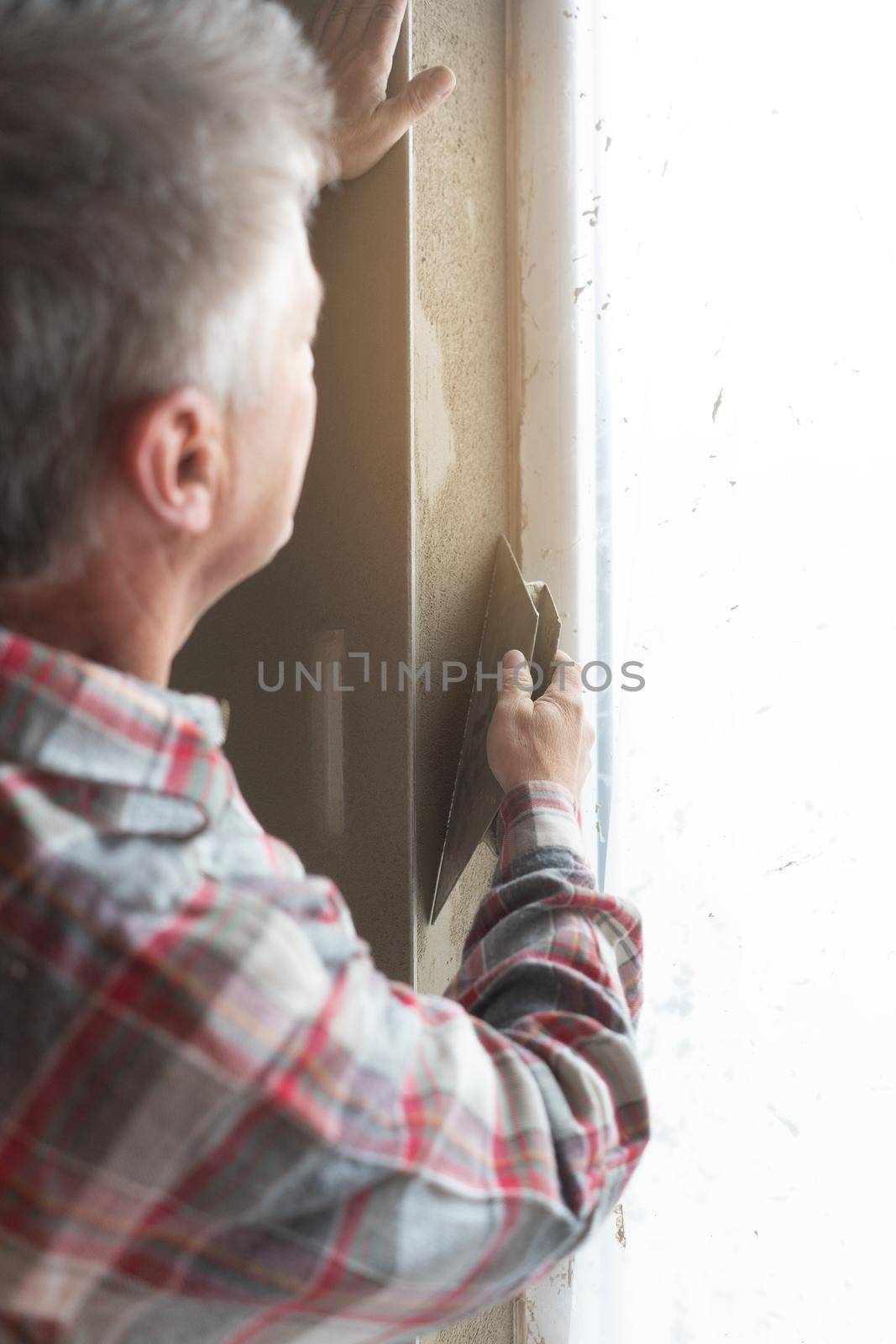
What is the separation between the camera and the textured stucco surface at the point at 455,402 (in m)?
1.17

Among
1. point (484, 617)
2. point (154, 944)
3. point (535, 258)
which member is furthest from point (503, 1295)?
point (535, 258)

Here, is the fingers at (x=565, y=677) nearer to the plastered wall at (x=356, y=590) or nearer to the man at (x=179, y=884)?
the plastered wall at (x=356, y=590)

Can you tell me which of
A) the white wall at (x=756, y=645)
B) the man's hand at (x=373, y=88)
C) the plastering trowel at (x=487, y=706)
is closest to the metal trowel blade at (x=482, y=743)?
the plastering trowel at (x=487, y=706)

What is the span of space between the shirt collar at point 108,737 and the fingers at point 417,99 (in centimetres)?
75

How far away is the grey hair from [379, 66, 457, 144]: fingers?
0.44 meters

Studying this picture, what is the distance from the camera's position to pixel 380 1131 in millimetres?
582

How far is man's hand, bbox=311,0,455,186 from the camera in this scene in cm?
107

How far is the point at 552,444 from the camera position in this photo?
4.39 feet

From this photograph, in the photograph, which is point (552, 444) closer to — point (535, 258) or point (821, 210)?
point (535, 258)

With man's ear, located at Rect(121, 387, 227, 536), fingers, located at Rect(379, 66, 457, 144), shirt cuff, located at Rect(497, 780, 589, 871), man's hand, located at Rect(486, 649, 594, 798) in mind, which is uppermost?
fingers, located at Rect(379, 66, 457, 144)

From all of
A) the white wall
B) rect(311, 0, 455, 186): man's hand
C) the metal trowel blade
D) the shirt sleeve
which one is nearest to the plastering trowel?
the metal trowel blade

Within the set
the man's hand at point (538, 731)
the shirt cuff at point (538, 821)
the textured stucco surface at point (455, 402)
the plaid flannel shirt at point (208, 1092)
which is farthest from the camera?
the textured stucco surface at point (455, 402)

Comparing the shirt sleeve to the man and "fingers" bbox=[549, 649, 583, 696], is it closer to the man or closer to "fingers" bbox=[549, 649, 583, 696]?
the man

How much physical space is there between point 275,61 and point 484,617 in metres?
0.74
